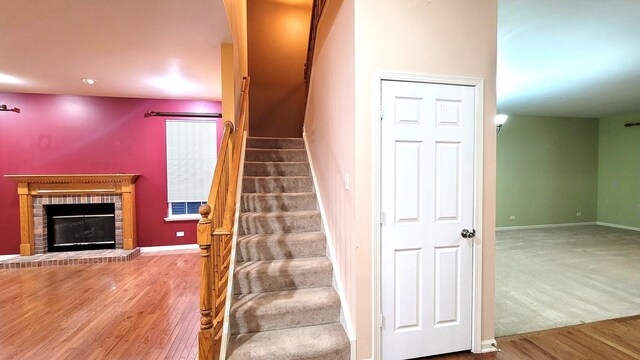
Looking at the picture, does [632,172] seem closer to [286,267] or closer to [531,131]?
[531,131]

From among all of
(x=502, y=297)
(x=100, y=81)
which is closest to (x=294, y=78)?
(x=100, y=81)

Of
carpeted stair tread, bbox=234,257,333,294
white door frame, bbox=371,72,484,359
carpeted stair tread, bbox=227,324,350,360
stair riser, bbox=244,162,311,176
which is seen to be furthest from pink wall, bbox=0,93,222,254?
white door frame, bbox=371,72,484,359

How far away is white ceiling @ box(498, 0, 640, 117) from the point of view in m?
2.60

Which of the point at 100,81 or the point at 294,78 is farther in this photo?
the point at 294,78

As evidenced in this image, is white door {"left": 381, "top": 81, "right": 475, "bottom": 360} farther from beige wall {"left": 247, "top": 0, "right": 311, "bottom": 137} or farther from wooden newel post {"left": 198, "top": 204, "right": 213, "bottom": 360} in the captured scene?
beige wall {"left": 247, "top": 0, "right": 311, "bottom": 137}

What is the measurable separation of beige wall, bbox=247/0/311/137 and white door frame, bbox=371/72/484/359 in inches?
139

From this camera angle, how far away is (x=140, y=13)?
2.55 metres

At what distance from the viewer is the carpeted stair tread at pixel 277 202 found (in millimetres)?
3215

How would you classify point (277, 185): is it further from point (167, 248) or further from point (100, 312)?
point (167, 248)

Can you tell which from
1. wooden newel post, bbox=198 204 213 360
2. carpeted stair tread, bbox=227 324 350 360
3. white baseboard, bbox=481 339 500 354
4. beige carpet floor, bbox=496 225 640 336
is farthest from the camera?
beige carpet floor, bbox=496 225 640 336

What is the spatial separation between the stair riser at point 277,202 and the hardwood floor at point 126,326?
1262 millimetres

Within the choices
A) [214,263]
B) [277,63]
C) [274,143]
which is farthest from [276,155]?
[277,63]

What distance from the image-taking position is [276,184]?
137 inches

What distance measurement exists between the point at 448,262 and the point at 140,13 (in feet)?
11.0
